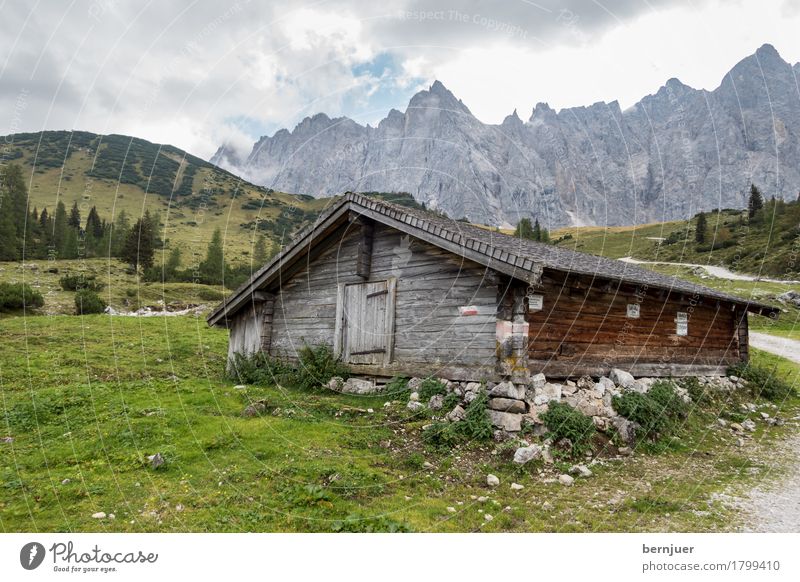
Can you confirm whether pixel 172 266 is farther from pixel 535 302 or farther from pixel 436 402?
pixel 535 302

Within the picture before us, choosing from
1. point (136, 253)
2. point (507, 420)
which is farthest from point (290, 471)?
point (136, 253)

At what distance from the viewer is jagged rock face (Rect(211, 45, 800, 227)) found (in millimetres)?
18016

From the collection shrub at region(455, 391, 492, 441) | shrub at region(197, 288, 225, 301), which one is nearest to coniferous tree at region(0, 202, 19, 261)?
shrub at region(197, 288, 225, 301)

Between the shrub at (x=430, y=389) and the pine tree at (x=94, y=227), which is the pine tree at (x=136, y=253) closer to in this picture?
the pine tree at (x=94, y=227)

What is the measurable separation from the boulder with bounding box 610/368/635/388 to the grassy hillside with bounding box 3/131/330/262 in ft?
208

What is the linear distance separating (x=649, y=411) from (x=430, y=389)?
4.83 metres

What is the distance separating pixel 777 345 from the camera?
26047 mm

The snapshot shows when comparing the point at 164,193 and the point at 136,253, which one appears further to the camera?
the point at 164,193

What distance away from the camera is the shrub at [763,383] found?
16.1 meters

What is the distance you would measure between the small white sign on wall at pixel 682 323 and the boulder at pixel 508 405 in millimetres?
9253

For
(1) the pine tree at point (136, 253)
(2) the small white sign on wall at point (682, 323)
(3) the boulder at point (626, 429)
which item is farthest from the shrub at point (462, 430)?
(1) the pine tree at point (136, 253)

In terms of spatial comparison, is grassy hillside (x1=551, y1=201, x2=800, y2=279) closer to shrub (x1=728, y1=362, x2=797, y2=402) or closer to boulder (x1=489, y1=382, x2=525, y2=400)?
shrub (x1=728, y1=362, x2=797, y2=402)

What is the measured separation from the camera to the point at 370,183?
570 inches
